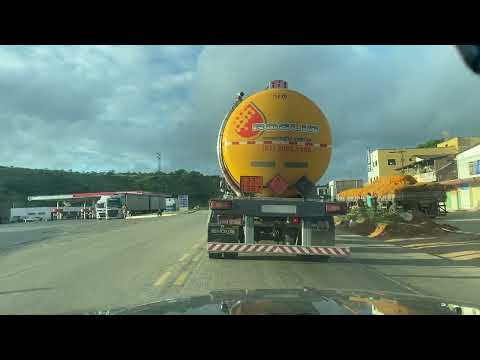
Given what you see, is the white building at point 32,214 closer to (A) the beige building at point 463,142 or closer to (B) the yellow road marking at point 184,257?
(A) the beige building at point 463,142

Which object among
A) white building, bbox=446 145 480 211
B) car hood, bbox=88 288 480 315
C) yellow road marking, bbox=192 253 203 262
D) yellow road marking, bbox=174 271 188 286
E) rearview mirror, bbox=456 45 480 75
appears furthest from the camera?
white building, bbox=446 145 480 211

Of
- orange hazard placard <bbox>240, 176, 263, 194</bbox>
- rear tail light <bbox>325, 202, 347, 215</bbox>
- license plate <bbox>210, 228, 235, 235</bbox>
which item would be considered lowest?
license plate <bbox>210, 228, 235, 235</bbox>

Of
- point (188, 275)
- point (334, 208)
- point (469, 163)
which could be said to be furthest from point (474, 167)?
point (188, 275)

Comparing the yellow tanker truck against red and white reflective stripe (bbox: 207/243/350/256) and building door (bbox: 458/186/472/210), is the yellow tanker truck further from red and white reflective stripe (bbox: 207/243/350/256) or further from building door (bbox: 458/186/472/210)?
building door (bbox: 458/186/472/210)

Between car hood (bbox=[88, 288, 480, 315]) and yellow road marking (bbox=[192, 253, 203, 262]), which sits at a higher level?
car hood (bbox=[88, 288, 480, 315])

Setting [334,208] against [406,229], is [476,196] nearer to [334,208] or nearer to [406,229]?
[406,229]

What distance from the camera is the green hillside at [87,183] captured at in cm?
11409

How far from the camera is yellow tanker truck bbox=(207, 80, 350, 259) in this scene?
1131cm

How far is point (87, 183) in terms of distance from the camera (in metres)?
142

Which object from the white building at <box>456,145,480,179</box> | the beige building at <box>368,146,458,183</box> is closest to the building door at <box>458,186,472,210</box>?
the white building at <box>456,145,480,179</box>

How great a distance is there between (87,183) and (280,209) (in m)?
138

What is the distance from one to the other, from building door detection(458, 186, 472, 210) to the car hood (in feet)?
153
